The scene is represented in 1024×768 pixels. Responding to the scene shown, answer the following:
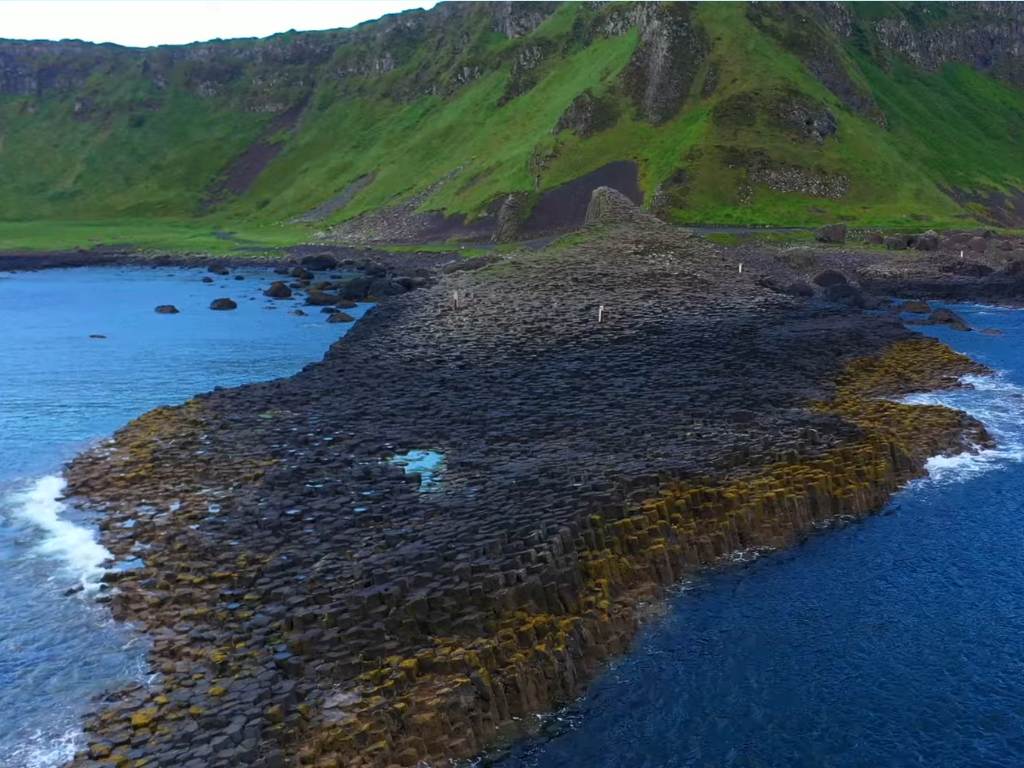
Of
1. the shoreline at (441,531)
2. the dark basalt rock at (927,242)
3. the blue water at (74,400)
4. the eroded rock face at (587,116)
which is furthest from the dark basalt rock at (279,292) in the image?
the dark basalt rock at (927,242)

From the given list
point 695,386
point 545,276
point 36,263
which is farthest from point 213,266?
point 695,386

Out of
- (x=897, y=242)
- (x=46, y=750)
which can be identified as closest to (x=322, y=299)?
(x=897, y=242)

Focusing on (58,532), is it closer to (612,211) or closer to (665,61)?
(612,211)

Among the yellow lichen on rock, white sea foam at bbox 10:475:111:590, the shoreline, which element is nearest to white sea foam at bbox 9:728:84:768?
the shoreline

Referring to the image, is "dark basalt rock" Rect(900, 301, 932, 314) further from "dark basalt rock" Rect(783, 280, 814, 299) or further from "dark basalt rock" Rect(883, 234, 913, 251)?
"dark basalt rock" Rect(883, 234, 913, 251)

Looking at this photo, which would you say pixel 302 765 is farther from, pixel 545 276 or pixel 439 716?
pixel 545 276

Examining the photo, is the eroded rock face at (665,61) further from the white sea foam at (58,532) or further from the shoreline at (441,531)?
the white sea foam at (58,532)
